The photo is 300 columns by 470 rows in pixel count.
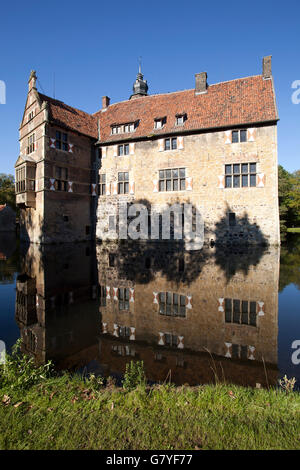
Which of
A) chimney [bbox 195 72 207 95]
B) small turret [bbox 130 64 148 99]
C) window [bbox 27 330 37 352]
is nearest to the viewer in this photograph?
window [bbox 27 330 37 352]

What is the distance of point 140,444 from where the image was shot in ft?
7.32

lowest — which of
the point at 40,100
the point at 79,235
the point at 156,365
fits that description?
the point at 156,365

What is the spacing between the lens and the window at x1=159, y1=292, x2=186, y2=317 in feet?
20.1

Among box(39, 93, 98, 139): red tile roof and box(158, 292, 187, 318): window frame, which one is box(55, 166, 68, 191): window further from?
box(158, 292, 187, 318): window frame

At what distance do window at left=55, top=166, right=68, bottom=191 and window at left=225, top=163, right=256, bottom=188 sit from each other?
12710 mm

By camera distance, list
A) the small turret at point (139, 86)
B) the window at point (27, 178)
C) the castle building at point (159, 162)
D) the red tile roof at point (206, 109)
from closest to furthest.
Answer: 1. the castle building at point (159, 162)
2. the red tile roof at point (206, 109)
3. the window at point (27, 178)
4. the small turret at point (139, 86)

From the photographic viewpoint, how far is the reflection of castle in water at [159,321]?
3965mm

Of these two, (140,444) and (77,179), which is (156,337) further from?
(77,179)

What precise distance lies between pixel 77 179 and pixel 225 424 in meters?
21.8

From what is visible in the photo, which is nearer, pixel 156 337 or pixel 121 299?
pixel 156 337

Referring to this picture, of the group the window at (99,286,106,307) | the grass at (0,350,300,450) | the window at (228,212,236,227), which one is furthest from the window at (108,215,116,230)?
the grass at (0,350,300,450)

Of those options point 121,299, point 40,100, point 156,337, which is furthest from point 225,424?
point 40,100

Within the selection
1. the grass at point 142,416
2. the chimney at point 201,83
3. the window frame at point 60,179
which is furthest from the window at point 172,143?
the grass at point 142,416

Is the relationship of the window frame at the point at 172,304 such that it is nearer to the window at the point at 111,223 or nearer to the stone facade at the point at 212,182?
the stone facade at the point at 212,182
